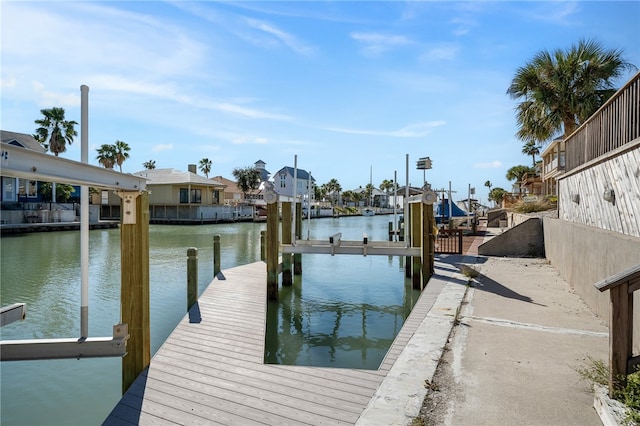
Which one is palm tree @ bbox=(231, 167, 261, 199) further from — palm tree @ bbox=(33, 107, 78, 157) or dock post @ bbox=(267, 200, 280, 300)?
dock post @ bbox=(267, 200, 280, 300)

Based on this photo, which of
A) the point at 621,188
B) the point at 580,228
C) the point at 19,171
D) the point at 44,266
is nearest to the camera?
the point at 19,171

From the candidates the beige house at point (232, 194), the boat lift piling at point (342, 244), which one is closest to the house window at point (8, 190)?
the beige house at point (232, 194)

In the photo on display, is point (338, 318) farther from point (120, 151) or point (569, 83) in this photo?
point (120, 151)

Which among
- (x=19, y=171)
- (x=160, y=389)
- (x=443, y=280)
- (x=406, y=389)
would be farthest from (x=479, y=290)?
(x=19, y=171)

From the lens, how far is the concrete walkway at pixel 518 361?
359cm

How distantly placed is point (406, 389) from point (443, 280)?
6422 millimetres

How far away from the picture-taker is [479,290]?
29.1 ft

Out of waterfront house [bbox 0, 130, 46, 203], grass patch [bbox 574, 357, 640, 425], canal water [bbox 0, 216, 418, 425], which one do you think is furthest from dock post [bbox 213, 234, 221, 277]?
waterfront house [bbox 0, 130, 46, 203]

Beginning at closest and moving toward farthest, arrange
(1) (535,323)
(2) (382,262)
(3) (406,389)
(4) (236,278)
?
(3) (406,389) → (1) (535,323) → (4) (236,278) → (2) (382,262)

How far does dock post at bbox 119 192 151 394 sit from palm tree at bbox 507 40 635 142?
67.8ft

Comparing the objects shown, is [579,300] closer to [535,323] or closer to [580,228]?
[580,228]

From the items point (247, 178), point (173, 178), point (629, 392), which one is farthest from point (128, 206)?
point (247, 178)

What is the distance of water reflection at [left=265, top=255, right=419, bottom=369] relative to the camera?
7.85 metres

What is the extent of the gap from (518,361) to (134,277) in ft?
15.1
